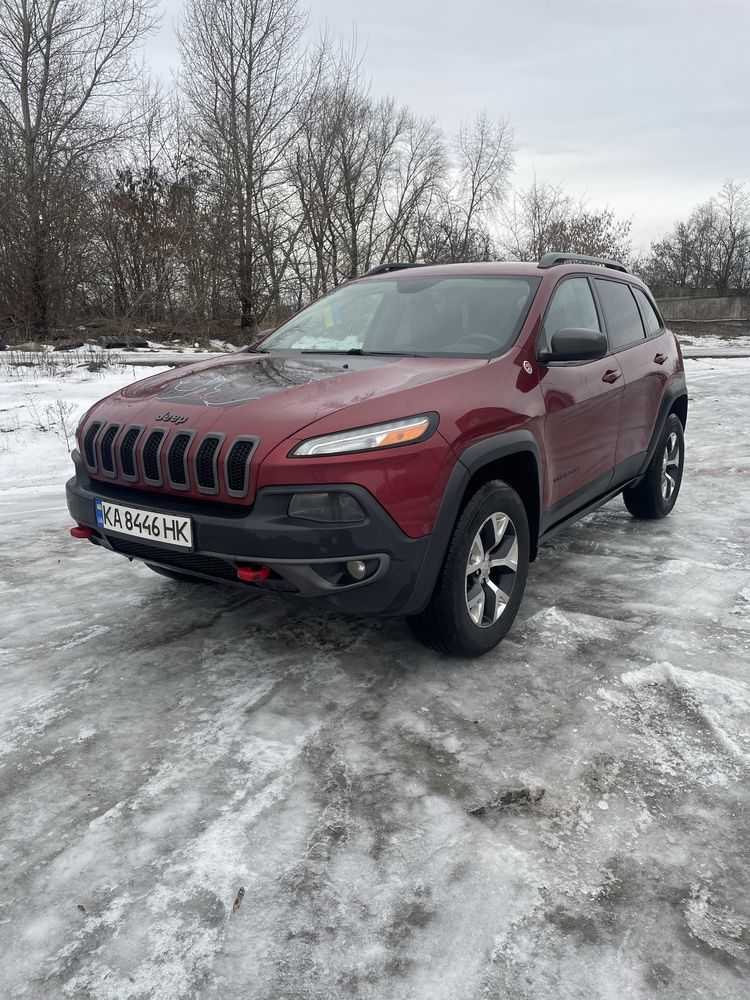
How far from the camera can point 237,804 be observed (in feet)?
7.25

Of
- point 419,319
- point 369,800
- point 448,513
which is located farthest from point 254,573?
point 419,319

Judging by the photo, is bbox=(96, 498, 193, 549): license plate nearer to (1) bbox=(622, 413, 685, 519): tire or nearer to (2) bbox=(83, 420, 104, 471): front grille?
(2) bbox=(83, 420, 104, 471): front grille

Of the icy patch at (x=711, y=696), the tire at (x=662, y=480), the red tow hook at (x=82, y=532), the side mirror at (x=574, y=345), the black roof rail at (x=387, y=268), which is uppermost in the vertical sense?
the black roof rail at (x=387, y=268)

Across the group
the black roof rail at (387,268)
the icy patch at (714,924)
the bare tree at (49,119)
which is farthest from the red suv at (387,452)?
the bare tree at (49,119)

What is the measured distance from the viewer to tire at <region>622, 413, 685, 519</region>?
505 cm

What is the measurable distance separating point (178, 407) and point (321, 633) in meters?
1.21

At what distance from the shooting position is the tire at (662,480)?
16.6 ft

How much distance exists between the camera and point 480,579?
3.09 meters

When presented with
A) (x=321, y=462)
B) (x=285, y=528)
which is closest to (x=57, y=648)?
(x=285, y=528)

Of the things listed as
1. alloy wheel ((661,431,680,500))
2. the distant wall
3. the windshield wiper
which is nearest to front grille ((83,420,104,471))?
the windshield wiper

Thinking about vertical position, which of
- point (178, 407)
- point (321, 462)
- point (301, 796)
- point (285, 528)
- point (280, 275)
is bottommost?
point (301, 796)

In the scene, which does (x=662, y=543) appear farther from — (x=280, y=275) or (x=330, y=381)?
(x=280, y=275)

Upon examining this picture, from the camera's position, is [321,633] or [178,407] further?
[321,633]

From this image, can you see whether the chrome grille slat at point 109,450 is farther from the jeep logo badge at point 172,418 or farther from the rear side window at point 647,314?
the rear side window at point 647,314
